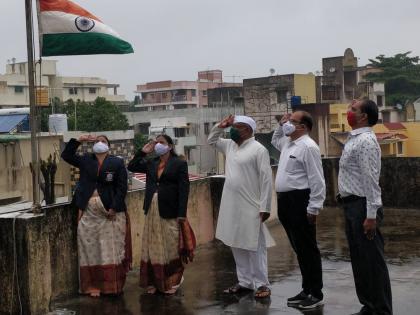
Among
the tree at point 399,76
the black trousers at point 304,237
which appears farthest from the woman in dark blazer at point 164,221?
the tree at point 399,76

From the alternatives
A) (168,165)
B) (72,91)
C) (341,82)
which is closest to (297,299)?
(168,165)

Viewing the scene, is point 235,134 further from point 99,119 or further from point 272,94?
point 99,119

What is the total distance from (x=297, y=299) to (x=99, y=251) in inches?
76.6

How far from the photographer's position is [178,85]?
8225 cm

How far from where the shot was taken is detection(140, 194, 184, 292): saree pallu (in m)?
6.29

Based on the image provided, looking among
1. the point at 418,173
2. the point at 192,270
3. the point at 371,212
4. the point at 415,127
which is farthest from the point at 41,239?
the point at 415,127

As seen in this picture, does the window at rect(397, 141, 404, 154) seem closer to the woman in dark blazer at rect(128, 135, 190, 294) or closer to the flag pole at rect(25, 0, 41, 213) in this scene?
the woman in dark blazer at rect(128, 135, 190, 294)

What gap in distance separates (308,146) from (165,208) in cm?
155

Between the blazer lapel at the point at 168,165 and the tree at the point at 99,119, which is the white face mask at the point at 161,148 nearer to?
the blazer lapel at the point at 168,165

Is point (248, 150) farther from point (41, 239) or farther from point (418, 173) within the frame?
point (418, 173)

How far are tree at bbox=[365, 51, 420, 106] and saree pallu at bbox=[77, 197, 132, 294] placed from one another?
5667 cm

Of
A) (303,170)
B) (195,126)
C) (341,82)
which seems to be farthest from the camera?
(195,126)

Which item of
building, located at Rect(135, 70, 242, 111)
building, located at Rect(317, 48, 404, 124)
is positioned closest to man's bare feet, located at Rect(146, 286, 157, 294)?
building, located at Rect(317, 48, 404, 124)

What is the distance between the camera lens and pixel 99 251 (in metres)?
6.28
